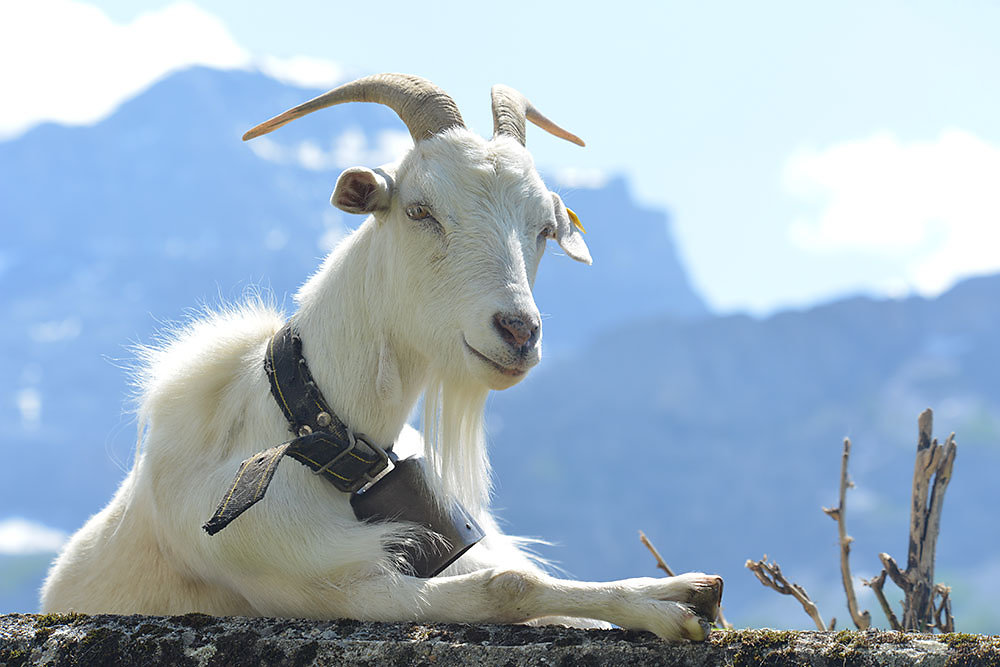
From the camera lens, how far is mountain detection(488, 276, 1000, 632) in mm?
125312

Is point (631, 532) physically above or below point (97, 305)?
below

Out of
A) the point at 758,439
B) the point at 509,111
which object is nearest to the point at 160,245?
the point at 758,439

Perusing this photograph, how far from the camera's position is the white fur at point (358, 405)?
313 cm

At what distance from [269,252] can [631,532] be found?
2961 inches

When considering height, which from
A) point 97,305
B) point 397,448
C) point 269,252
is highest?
point 269,252

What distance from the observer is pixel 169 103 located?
611 ft

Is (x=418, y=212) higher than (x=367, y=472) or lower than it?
higher

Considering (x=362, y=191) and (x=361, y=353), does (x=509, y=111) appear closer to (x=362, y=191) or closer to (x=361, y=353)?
(x=362, y=191)

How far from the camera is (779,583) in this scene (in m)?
4.18

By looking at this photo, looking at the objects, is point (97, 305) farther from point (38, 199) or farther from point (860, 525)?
point (860, 525)

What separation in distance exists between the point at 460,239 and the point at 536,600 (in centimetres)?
125

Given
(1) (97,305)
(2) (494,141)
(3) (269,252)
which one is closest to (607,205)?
(3) (269,252)

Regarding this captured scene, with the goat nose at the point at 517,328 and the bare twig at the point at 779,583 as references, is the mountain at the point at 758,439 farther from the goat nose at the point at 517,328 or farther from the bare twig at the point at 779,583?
the goat nose at the point at 517,328

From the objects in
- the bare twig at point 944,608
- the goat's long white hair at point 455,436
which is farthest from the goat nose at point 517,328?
the bare twig at point 944,608
